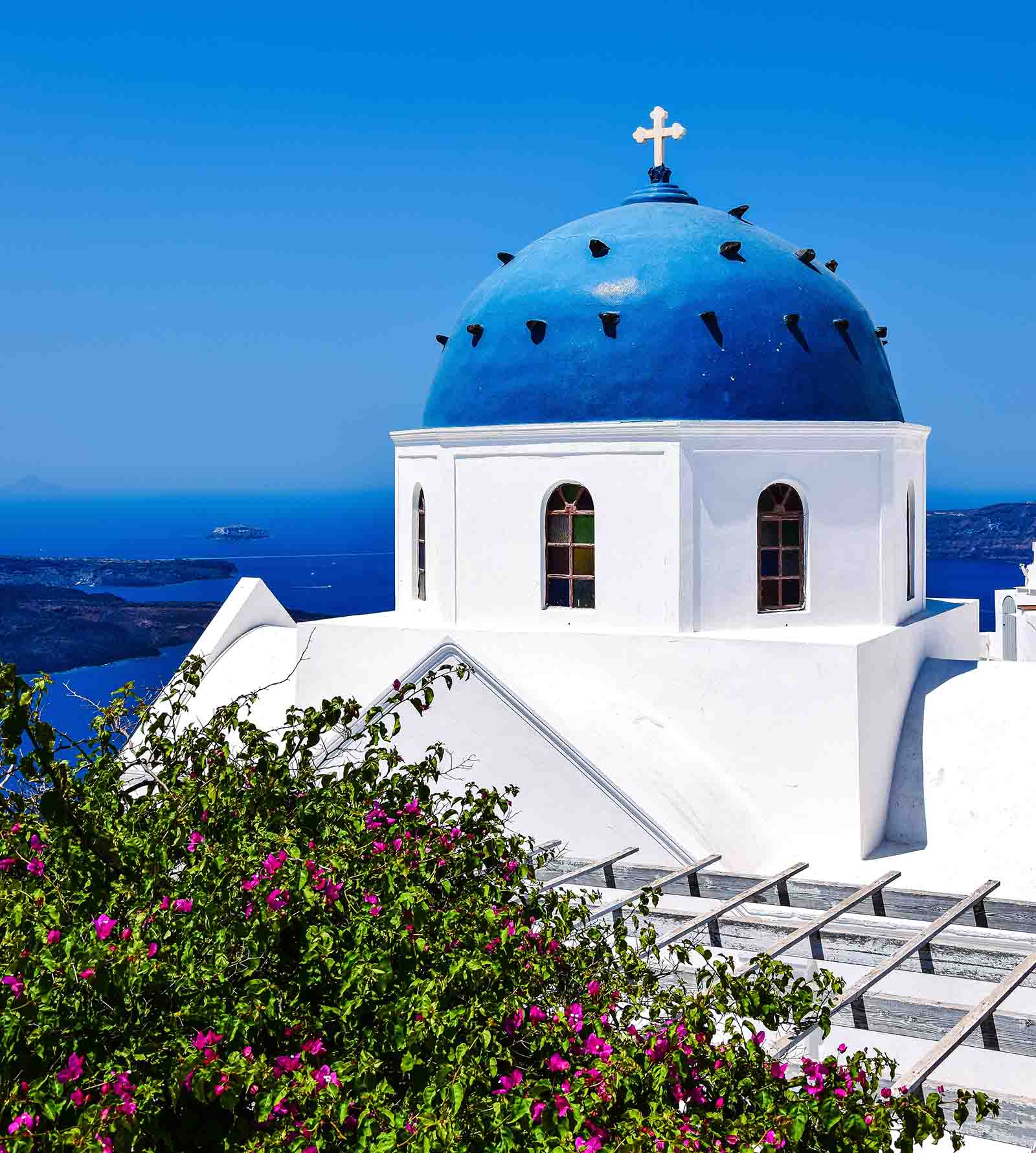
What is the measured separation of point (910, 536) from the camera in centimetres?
1312

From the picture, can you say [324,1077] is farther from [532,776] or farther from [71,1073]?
[532,776]

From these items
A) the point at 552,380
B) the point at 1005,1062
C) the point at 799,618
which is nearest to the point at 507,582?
the point at 552,380

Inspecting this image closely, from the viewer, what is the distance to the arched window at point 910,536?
42.3ft

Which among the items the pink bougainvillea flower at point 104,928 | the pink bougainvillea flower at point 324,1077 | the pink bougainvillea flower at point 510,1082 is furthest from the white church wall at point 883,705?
the pink bougainvillea flower at point 104,928

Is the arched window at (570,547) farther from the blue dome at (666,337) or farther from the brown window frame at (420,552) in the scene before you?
the brown window frame at (420,552)

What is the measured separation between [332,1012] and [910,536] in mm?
9925

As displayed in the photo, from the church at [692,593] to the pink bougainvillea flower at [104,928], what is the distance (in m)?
6.25

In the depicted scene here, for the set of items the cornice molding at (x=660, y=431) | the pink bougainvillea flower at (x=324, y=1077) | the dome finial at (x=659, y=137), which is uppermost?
the dome finial at (x=659, y=137)

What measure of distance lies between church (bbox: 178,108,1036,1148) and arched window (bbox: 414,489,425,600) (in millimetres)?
555

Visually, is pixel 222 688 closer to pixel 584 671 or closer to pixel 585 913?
pixel 584 671

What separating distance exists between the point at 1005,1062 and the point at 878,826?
3.42 metres

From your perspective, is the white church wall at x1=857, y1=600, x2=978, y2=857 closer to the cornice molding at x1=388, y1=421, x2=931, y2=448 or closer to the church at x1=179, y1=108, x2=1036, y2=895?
the church at x1=179, y1=108, x2=1036, y2=895

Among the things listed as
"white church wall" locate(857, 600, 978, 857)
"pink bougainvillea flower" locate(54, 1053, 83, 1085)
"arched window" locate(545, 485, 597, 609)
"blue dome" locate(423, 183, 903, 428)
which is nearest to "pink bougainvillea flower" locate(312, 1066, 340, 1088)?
"pink bougainvillea flower" locate(54, 1053, 83, 1085)

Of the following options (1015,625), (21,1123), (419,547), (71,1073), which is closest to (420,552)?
(419,547)
